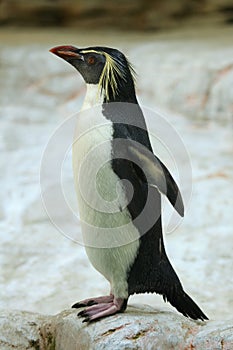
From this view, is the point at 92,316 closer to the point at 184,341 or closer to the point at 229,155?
the point at 184,341

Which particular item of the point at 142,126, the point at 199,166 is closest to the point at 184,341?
the point at 142,126

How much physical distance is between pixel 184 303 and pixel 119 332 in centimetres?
21

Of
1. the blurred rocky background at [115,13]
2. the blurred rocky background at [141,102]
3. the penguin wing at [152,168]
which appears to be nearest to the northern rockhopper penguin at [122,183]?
the penguin wing at [152,168]

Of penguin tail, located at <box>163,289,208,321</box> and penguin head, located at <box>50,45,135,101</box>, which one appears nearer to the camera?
penguin head, located at <box>50,45,135,101</box>

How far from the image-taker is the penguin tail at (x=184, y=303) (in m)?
1.69

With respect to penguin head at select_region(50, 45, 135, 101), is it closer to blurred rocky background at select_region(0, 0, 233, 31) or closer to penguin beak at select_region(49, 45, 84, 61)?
penguin beak at select_region(49, 45, 84, 61)

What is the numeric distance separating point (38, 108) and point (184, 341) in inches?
113

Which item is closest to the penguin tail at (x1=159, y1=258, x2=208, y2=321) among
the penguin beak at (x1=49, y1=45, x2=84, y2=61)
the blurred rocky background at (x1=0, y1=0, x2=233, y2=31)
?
the penguin beak at (x1=49, y1=45, x2=84, y2=61)

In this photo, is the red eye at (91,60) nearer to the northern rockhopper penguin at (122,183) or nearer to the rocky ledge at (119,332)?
the northern rockhopper penguin at (122,183)

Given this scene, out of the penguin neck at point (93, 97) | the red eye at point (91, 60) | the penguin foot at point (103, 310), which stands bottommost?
the penguin foot at point (103, 310)

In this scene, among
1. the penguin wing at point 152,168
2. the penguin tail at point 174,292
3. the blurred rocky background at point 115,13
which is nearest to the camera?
the penguin wing at point 152,168

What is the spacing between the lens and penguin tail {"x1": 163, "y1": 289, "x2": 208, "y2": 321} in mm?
1694

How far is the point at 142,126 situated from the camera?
159 cm

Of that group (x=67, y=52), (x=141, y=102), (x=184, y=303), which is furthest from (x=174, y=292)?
(x=141, y=102)
